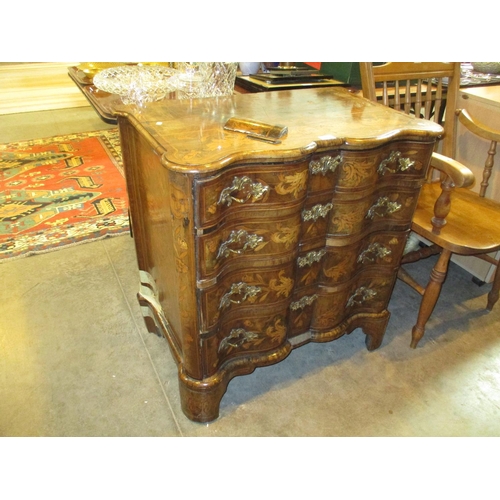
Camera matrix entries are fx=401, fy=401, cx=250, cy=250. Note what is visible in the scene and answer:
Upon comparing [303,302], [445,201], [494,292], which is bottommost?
[494,292]

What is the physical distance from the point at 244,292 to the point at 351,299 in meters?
0.58

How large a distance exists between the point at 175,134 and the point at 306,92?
75 centimetres

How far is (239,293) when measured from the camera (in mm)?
1413

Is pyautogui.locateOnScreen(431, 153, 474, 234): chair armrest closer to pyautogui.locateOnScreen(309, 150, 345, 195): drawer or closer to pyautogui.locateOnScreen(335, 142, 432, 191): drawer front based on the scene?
pyautogui.locateOnScreen(335, 142, 432, 191): drawer front

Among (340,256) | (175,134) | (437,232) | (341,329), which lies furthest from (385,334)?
(175,134)

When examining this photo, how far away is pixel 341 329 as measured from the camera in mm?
1761

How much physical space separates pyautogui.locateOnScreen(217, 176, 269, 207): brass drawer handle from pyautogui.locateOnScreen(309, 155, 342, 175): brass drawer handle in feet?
0.59

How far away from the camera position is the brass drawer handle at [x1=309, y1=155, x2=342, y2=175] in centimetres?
127

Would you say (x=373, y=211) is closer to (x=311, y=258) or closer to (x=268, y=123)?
(x=311, y=258)

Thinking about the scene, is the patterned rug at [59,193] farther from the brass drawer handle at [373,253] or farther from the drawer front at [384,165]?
the drawer front at [384,165]

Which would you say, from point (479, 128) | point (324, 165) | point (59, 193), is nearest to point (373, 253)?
point (324, 165)

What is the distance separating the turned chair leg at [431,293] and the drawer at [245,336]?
777mm

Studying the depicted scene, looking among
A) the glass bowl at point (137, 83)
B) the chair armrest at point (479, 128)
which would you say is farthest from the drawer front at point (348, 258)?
the glass bowl at point (137, 83)

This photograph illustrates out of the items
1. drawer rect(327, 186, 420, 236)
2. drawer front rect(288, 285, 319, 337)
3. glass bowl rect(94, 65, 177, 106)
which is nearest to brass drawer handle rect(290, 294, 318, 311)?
drawer front rect(288, 285, 319, 337)
